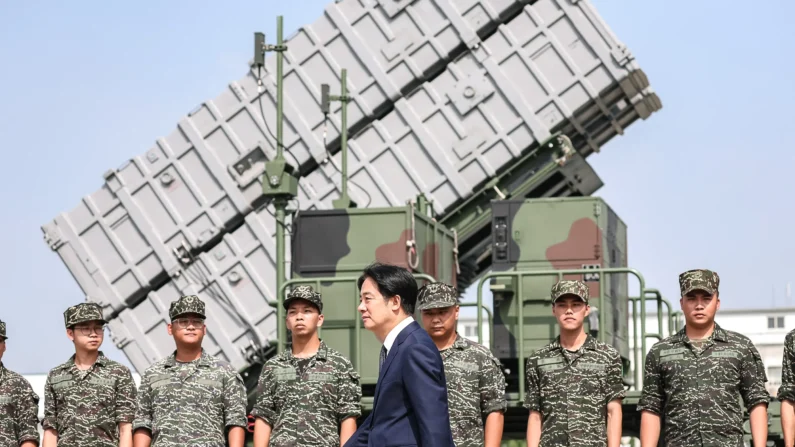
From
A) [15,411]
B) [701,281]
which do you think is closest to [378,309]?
[701,281]

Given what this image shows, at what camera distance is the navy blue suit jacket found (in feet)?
14.8

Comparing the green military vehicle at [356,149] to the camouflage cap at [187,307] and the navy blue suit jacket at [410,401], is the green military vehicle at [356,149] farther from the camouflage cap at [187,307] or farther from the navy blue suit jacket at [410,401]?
the navy blue suit jacket at [410,401]

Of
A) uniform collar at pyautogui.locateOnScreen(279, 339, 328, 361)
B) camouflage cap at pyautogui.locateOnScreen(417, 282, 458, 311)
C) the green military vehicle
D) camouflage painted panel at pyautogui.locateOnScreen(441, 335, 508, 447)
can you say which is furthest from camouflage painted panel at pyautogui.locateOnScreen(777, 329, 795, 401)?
the green military vehicle

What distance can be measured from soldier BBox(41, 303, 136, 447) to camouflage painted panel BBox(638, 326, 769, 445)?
2910 millimetres

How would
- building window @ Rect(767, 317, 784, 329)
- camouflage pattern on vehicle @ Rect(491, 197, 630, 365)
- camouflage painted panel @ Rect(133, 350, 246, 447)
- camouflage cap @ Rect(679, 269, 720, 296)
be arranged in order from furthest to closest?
building window @ Rect(767, 317, 784, 329), camouflage pattern on vehicle @ Rect(491, 197, 630, 365), camouflage painted panel @ Rect(133, 350, 246, 447), camouflage cap @ Rect(679, 269, 720, 296)

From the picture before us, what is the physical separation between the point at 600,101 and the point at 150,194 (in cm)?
486

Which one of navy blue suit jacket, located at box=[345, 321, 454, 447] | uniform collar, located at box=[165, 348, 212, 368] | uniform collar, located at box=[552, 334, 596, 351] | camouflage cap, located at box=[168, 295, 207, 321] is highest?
camouflage cap, located at box=[168, 295, 207, 321]

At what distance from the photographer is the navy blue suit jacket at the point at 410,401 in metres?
4.52

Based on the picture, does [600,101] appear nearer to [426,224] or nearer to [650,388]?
[426,224]

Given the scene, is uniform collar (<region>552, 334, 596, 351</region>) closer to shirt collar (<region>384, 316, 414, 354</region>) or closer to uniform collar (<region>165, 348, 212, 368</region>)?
uniform collar (<region>165, 348, 212, 368</region>)

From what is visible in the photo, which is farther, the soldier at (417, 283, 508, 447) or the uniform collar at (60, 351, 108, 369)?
the uniform collar at (60, 351, 108, 369)

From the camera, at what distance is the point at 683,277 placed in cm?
686

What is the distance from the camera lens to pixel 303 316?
729cm

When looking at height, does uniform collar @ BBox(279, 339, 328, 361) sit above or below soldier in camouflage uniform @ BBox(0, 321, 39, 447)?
above
